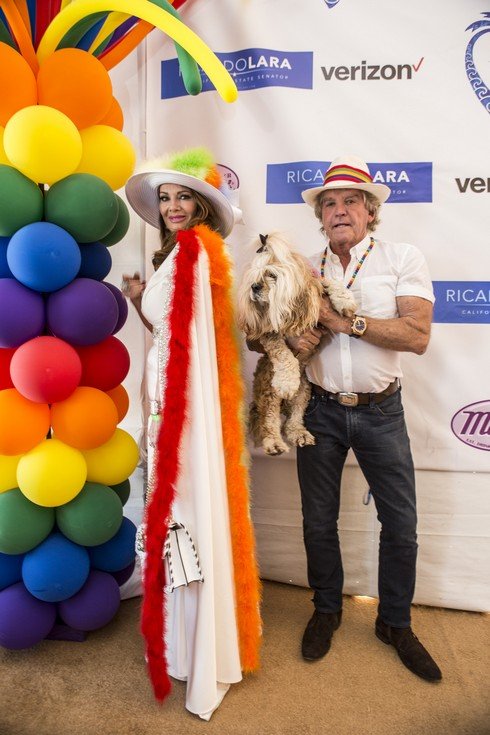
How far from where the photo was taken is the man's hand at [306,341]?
2.12 meters

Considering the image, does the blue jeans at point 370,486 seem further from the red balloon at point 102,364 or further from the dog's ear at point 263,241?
the red balloon at point 102,364

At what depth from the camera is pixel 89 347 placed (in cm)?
222

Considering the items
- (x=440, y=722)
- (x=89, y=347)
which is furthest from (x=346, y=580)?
(x=89, y=347)

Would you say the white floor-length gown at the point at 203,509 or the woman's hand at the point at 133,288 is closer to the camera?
the white floor-length gown at the point at 203,509

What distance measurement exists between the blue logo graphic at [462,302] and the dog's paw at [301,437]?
0.90 m

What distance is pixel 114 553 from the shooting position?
2307 millimetres

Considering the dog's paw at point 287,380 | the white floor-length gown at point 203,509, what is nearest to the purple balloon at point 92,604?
the white floor-length gown at point 203,509

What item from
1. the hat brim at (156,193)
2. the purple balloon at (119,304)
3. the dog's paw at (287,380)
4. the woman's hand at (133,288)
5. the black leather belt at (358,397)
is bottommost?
the black leather belt at (358,397)

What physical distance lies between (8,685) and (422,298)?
2169 millimetres

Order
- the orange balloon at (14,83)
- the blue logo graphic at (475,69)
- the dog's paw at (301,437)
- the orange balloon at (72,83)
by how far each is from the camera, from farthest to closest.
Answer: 1. the blue logo graphic at (475,69)
2. the dog's paw at (301,437)
3. the orange balloon at (72,83)
4. the orange balloon at (14,83)

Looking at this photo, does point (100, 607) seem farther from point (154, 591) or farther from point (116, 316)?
point (116, 316)

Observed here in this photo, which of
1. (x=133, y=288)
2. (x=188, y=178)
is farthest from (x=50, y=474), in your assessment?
(x=188, y=178)

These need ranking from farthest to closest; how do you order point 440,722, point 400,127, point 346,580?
point 346,580
point 400,127
point 440,722

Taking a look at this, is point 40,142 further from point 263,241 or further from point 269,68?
point 269,68
